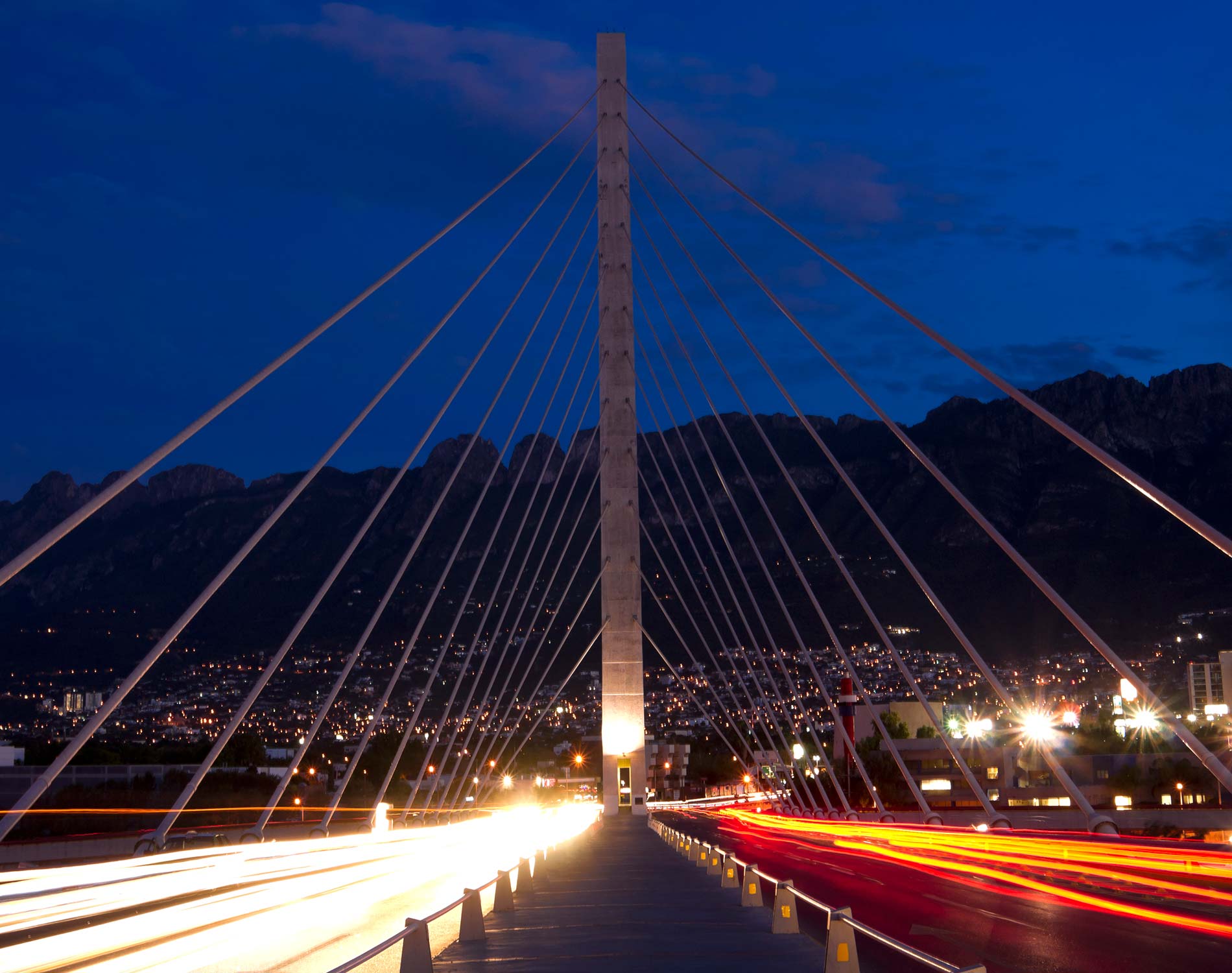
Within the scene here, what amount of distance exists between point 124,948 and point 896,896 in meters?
12.0

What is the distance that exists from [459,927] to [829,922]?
6.27 meters

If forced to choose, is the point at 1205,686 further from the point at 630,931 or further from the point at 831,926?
the point at 831,926

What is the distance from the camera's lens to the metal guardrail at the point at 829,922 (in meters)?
7.76

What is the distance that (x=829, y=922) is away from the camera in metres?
9.71

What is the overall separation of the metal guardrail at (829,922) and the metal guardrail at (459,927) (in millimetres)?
2746

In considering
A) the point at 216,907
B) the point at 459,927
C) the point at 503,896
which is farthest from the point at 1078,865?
the point at 216,907

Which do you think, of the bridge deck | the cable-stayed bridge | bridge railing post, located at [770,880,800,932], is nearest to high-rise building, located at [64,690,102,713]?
the cable-stayed bridge

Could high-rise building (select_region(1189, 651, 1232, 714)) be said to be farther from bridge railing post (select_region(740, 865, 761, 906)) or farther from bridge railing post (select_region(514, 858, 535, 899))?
bridge railing post (select_region(740, 865, 761, 906))

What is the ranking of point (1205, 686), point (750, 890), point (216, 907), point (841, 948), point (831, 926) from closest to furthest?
point (841, 948) → point (831, 926) → point (216, 907) → point (750, 890) → point (1205, 686)

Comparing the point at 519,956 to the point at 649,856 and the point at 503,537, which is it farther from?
the point at 503,537

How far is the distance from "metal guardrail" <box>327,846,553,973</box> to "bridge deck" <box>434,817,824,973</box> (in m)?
0.18

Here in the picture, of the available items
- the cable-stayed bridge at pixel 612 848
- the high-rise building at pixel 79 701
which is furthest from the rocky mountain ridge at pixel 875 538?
the cable-stayed bridge at pixel 612 848

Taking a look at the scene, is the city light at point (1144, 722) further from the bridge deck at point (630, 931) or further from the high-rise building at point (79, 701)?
the bridge deck at point (630, 931)

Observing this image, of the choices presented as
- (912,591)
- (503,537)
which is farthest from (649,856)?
(503,537)
